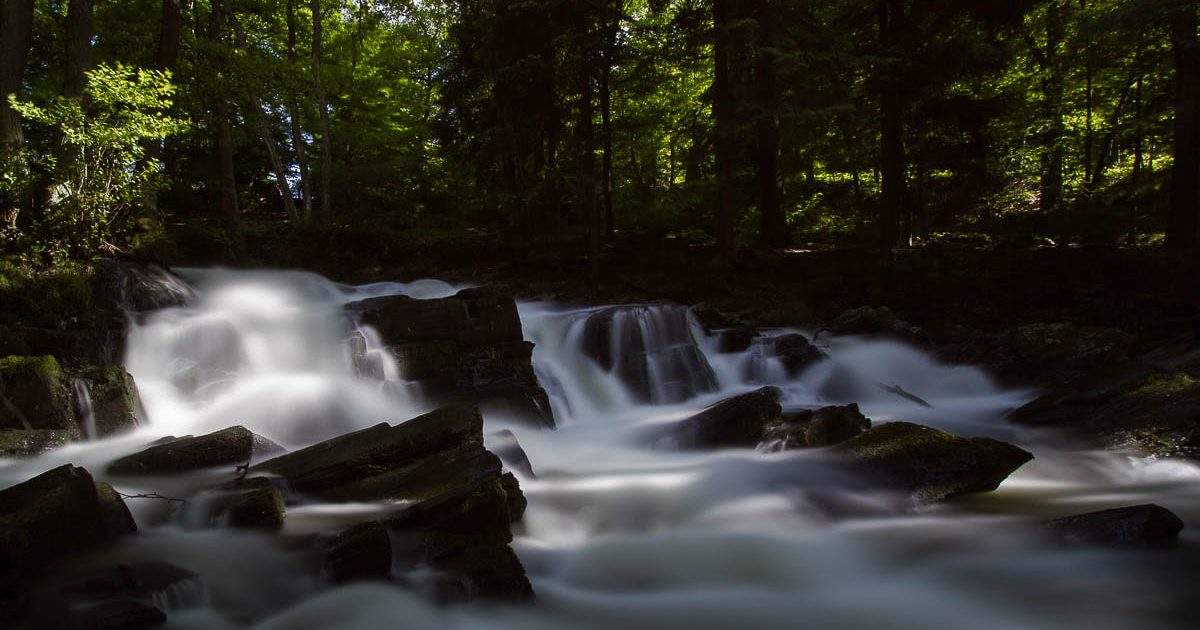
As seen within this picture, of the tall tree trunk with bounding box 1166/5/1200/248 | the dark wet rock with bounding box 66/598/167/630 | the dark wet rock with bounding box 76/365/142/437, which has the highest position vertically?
the tall tree trunk with bounding box 1166/5/1200/248

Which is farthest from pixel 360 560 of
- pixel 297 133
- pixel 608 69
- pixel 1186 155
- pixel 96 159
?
pixel 297 133

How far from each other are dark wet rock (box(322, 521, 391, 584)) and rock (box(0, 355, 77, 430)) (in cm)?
467

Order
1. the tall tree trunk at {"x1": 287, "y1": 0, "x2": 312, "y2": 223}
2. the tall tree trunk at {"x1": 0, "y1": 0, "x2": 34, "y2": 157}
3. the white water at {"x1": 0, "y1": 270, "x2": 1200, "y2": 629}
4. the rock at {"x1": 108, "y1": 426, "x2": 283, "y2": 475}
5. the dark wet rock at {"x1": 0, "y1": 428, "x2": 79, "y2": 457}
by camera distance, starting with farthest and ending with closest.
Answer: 1. the tall tree trunk at {"x1": 287, "y1": 0, "x2": 312, "y2": 223}
2. the tall tree trunk at {"x1": 0, "y1": 0, "x2": 34, "y2": 157}
3. the dark wet rock at {"x1": 0, "y1": 428, "x2": 79, "y2": 457}
4. the rock at {"x1": 108, "y1": 426, "x2": 283, "y2": 475}
5. the white water at {"x1": 0, "y1": 270, "x2": 1200, "y2": 629}

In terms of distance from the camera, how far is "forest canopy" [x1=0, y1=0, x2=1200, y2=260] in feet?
33.9

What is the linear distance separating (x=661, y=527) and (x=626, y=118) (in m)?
13.2

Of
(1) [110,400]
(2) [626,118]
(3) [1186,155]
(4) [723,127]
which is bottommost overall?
(1) [110,400]

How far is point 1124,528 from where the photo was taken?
4.50m

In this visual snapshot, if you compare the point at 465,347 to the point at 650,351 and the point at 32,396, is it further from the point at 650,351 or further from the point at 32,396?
the point at 32,396

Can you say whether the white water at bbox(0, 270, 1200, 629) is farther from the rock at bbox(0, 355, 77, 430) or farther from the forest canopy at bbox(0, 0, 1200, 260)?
the forest canopy at bbox(0, 0, 1200, 260)

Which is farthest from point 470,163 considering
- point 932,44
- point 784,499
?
point 784,499

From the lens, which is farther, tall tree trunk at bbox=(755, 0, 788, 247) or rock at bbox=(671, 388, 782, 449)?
tall tree trunk at bbox=(755, 0, 788, 247)

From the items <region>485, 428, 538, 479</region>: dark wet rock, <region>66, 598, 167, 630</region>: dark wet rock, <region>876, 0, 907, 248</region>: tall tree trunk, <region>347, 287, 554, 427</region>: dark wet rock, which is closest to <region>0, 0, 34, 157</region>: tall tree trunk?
<region>347, 287, 554, 427</region>: dark wet rock

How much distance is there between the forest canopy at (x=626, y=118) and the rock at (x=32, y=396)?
10.1ft

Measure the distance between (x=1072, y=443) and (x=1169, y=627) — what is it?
3.88 m
